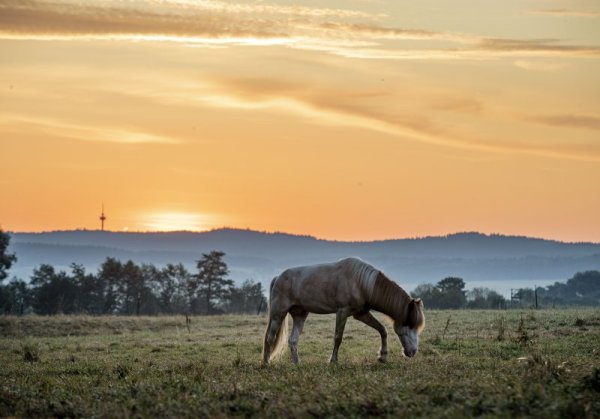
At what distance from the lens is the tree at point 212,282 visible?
10562 cm

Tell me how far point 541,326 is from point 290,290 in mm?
13083

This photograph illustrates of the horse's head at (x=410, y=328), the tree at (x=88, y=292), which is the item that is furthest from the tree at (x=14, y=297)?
the horse's head at (x=410, y=328)

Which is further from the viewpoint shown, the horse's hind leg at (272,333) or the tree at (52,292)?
the tree at (52,292)

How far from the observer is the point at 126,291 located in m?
99.1

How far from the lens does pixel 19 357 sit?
26344 millimetres

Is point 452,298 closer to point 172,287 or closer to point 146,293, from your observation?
point 146,293

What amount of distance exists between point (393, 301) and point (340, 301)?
3.97ft

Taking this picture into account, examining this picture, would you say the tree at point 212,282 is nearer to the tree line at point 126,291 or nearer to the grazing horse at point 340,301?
the tree line at point 126,291

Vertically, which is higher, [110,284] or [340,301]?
[110,284]

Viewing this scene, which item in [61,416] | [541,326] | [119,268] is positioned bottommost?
[61,416]

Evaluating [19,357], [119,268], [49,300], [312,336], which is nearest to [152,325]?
[312,336]

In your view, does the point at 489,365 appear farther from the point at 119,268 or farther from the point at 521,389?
the point at 119,268

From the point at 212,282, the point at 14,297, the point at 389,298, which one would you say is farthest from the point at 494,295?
the point at 389,298

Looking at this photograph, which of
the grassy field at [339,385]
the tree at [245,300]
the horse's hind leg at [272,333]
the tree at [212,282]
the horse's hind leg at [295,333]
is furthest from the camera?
the tree at [212,282]
